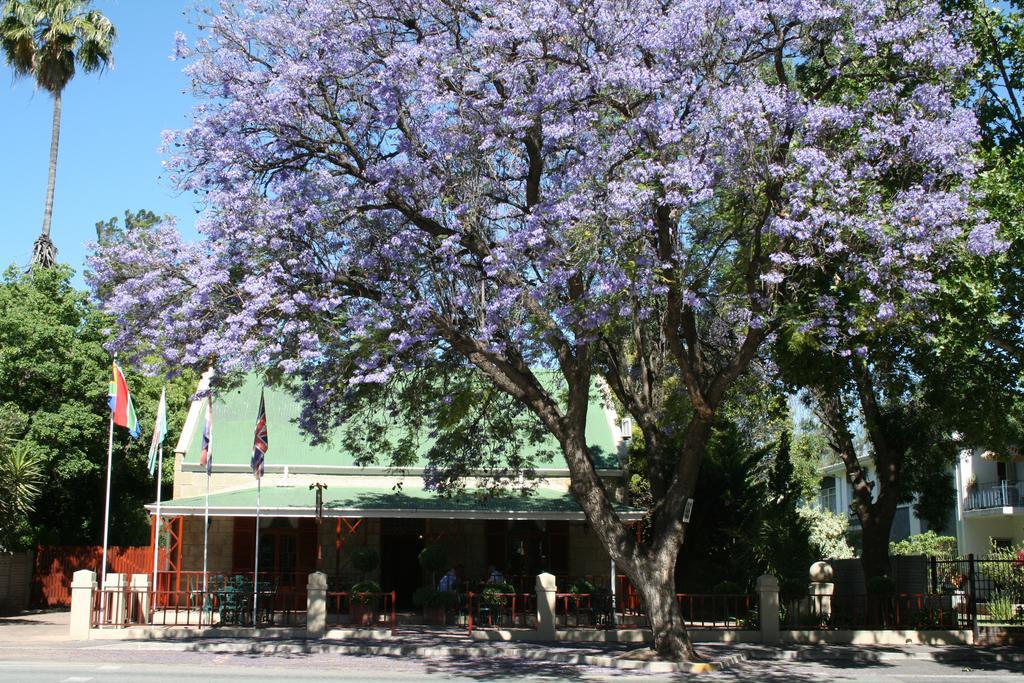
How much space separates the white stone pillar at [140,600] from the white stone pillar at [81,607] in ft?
4.07

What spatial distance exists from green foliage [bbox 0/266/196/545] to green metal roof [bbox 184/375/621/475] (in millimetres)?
4500

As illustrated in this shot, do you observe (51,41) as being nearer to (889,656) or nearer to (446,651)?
(446,651)

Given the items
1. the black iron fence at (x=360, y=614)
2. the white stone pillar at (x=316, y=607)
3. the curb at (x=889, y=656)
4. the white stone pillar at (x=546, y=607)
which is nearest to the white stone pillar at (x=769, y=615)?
the curb at (x=889, y=656)

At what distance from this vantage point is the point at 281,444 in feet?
93.7

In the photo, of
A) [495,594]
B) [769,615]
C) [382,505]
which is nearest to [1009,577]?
[769,615]

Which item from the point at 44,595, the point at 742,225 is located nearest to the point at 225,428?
the point at 44,595

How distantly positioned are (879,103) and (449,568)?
16210 millimetres

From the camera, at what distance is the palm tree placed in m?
35.1

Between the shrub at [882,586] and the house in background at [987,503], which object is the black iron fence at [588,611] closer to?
the shrub at [882,586]

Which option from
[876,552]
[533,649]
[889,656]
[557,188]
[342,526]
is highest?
[557,188]

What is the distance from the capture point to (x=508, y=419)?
22.4m

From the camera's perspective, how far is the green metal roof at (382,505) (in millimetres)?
24641

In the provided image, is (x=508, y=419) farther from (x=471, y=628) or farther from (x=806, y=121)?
(x=806, y=121)

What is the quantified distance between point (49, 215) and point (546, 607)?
27.0 metres
